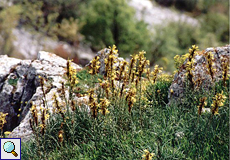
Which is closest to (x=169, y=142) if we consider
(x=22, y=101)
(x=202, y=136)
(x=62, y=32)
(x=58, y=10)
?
(x=202, y=136)

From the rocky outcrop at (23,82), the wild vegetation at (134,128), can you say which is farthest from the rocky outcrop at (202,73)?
the rocky outcrop at (23,82)

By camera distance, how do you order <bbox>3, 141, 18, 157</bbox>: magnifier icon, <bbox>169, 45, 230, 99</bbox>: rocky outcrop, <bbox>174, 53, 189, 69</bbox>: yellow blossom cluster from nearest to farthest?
<bbox>3, 141, 18, 157</bbox>: magnifier icon → <bbox>169, 45, 230, 99</bbox>: rocky outcrop → <bbox>174, 53, 189, 69</bbox>: yellow blossom cluster

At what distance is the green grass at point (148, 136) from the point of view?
3.58 metres

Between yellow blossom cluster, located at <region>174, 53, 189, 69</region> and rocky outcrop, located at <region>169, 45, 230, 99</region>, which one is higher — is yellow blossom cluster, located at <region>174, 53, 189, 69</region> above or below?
above

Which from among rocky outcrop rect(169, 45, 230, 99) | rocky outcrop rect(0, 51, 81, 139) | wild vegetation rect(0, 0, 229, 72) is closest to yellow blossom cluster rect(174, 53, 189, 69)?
rocky outcrop rect(169, 45, 230, 99)

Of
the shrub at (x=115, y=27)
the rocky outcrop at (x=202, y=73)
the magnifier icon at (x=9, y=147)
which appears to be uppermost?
the shrub at (x=115, y=27)

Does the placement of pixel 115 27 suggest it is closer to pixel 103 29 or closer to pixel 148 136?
pixel 103 29

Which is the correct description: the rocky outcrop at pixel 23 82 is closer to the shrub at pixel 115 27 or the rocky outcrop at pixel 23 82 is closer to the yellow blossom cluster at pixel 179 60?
the yellow blossom cluster at pixel 179 60

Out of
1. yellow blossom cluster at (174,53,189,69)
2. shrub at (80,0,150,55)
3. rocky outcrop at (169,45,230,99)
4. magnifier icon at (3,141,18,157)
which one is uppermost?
shrub at (80,0,150,55)

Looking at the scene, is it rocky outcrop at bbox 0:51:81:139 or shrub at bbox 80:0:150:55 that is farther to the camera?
shrub at bbox 80:0:150:55

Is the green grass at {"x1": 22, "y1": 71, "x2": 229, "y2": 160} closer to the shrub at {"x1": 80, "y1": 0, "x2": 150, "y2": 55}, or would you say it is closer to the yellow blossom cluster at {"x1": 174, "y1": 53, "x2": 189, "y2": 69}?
the yellow blossom cluster at {"x1": 174, "y1": 53, "x2": 189, "y2": 69}

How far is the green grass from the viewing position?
3.58 meters

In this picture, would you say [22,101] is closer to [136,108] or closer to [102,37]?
[136,108]

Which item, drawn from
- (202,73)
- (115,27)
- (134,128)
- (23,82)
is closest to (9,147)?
(134,128)
